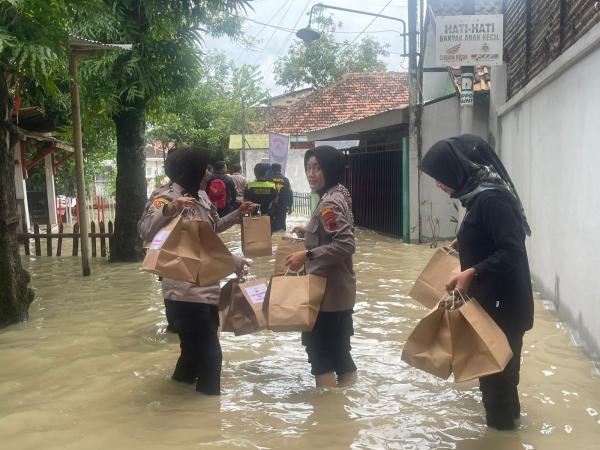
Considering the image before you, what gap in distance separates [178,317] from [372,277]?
5546mm

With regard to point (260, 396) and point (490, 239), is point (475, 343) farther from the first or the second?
point (260, 396)

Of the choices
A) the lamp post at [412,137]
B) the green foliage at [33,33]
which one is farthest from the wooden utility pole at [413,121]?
the green foliage at [33,33]

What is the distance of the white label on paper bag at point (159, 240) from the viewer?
3.78m

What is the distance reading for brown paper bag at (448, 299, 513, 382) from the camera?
3092 millimetres

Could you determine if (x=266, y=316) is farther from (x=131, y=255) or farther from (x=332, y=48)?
(x=332, y=48)

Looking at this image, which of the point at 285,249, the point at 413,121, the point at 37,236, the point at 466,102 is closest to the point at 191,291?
the point at 285,249

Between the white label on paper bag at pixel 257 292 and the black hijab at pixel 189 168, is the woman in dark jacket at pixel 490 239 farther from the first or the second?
the black hijab at pixel 189 168

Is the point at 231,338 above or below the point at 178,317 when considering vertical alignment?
below

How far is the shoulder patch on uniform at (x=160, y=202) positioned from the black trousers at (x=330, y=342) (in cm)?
123

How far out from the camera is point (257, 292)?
4.23m

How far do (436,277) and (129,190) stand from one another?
27.3 ft

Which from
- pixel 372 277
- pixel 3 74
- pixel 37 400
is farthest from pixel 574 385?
pixel 3 74

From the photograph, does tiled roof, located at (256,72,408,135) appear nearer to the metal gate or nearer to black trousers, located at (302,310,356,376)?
the metal gate

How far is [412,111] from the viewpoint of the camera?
497 inches
